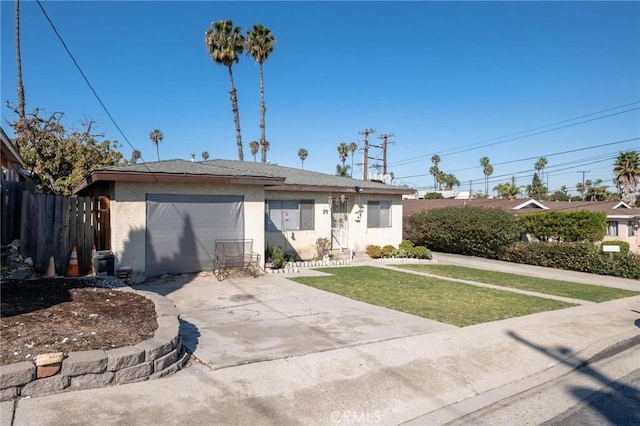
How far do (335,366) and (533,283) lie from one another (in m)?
9.71

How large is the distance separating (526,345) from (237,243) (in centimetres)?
795

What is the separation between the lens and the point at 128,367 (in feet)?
13.4

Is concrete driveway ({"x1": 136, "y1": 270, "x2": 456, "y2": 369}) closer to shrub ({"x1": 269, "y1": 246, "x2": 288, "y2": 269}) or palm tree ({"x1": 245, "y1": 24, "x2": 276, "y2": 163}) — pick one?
shrub ({"x1": 269, "y1": 246, "x2": 288, "y2": 269})

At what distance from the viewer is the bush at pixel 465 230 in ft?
61.3

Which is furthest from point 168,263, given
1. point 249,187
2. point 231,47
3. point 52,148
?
point 231,47

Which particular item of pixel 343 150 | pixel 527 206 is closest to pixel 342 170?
pixel 343 150

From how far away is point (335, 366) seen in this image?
4879mm

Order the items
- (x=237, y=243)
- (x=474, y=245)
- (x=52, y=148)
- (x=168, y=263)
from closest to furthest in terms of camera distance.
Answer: (x=168, y=263)
(x=237, y=243)
(x=474, y=245)
(x=52, y=148)

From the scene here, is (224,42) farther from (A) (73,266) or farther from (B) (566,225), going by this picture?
(B) (566,225)

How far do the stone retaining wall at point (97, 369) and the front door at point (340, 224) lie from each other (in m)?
12.4

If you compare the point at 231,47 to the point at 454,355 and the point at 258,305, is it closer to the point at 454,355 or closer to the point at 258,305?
the point at 258,305

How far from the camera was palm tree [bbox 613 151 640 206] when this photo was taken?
3862 cm

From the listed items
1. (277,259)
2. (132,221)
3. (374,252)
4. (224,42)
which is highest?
(224,42)

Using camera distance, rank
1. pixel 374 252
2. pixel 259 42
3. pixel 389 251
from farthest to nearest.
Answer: pixel 259 42, pixel 389 251, pixel 374 252
